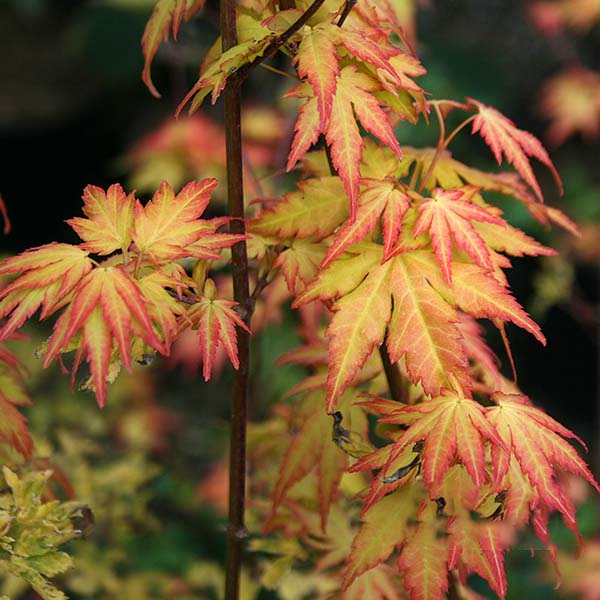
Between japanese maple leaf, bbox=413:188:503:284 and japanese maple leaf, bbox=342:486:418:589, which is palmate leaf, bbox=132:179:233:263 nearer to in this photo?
japanese maple leaf, bbox=413:188:503:284

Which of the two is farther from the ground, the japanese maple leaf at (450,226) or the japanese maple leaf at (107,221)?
the japanese maple leaf at (450,226)

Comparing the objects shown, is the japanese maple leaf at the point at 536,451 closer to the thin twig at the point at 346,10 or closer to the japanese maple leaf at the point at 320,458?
the japanese maple leaf at the point at 320,458

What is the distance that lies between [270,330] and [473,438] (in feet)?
5.43

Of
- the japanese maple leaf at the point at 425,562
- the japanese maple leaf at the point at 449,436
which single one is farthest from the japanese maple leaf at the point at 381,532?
the japanese maple leaf at the point at 449,436

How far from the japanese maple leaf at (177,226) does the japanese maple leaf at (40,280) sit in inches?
2.6

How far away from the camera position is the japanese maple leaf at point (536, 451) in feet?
2.70

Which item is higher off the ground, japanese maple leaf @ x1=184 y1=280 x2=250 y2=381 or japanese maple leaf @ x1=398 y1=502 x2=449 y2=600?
japanese maple leaf @ x1=184 y1=280 x2=250 y2=381

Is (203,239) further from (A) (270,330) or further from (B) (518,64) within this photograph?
Result: (B) (518,64)

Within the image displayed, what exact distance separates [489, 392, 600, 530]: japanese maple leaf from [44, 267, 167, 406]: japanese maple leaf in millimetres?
342

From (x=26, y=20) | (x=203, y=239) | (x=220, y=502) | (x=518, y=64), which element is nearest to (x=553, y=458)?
(x=203, y=239)

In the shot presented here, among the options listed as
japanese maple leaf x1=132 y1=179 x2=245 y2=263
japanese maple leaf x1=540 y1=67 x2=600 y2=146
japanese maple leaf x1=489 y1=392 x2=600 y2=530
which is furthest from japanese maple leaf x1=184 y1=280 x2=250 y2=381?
japanese maple leaf x1=540 y1=67 x2=600 y2=146

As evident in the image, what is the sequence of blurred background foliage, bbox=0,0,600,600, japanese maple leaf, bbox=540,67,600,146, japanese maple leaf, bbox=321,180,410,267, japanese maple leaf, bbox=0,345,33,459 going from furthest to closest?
japanese maple leaf, bbox=540,67,600,146
blurred background foliage, bbox=0,0,600,600
japanese maple leaf, bbox=0,345,33,459
japanese maple leaf, bbox=321,180,410,267

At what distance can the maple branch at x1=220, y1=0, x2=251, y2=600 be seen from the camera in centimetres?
91

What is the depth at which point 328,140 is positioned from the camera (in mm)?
830
